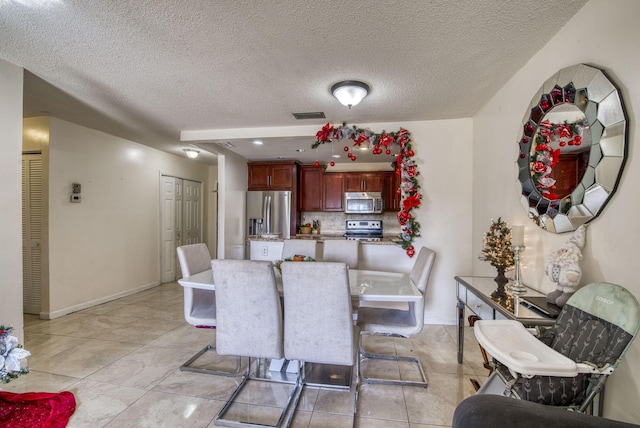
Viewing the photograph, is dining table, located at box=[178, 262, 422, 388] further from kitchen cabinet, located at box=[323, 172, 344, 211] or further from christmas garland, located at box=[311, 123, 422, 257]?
kitchen cabinet, located at box=[323, 172, 344, 211]

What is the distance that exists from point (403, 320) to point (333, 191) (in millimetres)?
3705

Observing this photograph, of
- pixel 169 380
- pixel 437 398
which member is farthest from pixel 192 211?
pixel 437 398

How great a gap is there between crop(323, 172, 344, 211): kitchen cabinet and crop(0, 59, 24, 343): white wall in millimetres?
4255

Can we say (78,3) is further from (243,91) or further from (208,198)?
(208,198)

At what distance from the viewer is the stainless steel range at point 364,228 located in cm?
555

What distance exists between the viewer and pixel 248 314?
6.09 feet

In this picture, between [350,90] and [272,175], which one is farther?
[272,175]

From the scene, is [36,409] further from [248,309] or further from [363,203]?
[363,203]

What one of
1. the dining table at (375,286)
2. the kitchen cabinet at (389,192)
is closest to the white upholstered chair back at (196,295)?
the dining table at (375,286)

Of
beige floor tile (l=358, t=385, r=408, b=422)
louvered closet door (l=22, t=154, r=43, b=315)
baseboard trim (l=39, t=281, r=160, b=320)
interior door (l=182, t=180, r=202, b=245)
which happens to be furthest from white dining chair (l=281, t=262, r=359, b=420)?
interior door (l=182, t=180, r=202, b=245)

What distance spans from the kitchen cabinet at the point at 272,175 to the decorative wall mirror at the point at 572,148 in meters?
4.05

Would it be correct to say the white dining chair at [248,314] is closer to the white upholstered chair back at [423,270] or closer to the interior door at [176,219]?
the white upholstered chair back at [423,270]

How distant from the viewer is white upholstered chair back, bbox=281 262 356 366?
5.59ft

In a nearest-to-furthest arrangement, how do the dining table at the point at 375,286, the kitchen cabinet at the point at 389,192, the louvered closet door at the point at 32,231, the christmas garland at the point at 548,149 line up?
the christmas garland at the point at 548,149 → the dining table at the point at 375,286 → the louvered closet door at the point at 32,231 → the kitchen cabinet at the point at 389,192
